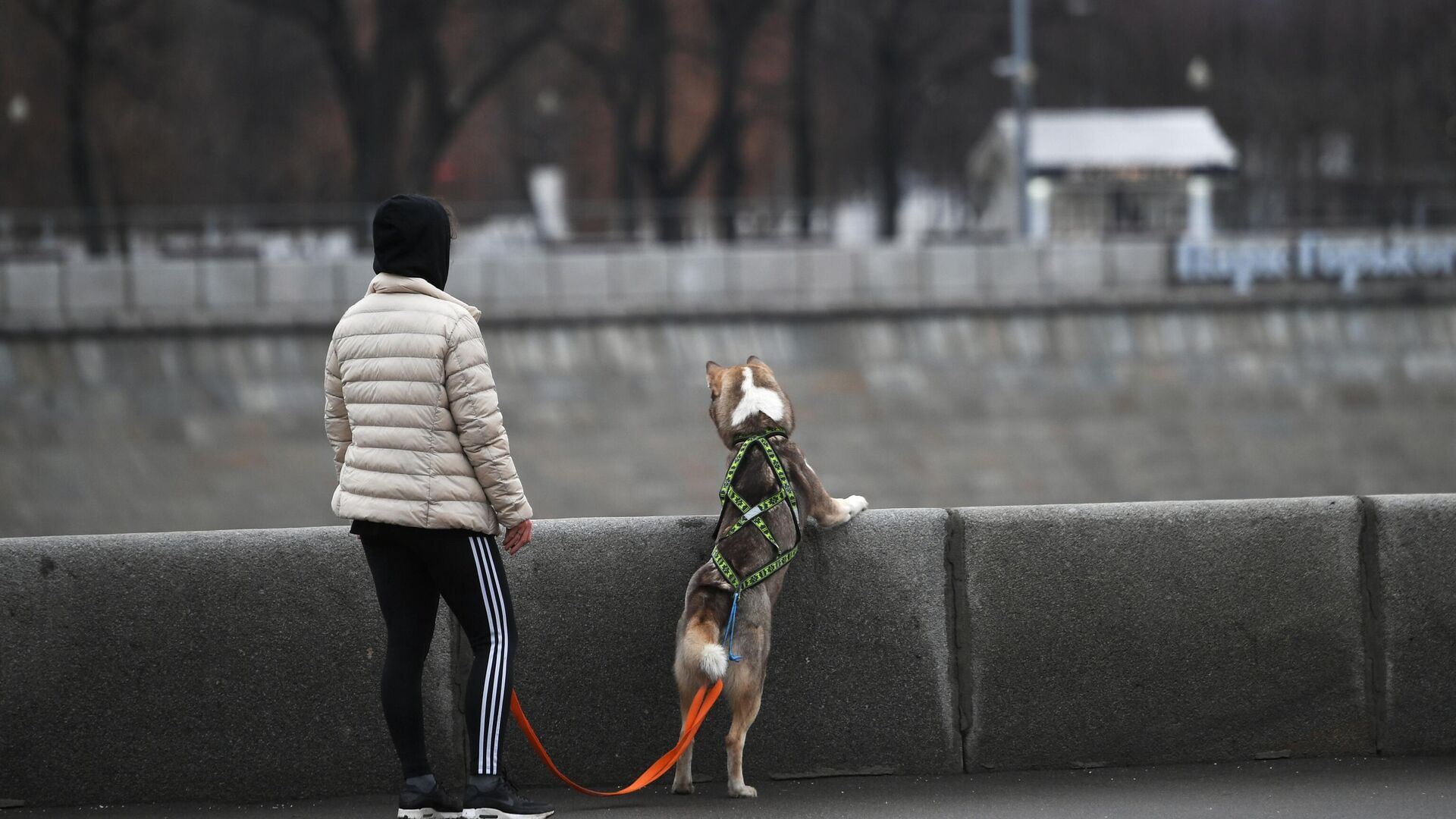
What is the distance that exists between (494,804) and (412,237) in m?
1.69

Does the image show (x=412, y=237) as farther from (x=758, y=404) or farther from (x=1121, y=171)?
(x=1121, y=171)

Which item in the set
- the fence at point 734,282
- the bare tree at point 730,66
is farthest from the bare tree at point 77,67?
the bare tree at point 730,66

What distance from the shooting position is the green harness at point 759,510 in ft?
17.3

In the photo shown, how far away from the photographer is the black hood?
482 centimetres

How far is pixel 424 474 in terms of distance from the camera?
4766 mm

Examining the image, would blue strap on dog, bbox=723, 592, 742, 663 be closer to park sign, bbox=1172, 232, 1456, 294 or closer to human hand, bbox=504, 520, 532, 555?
human hand, bbox=504, 520, 532, 555

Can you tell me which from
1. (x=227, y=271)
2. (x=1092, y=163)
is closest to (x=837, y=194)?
(x=1092, y=163)

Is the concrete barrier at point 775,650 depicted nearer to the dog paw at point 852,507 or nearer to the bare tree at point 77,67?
the dog paw at point 852,507

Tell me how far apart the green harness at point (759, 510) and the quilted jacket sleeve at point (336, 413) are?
1177mm

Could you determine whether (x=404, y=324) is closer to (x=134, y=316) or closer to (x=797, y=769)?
(x=797, y=769)

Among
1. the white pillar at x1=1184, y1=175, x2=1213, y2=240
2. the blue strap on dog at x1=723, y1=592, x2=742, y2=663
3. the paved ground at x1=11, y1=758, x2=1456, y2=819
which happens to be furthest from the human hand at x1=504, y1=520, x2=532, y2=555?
the white pillar at x1=1184, y1=175, x2=1213, y2=240

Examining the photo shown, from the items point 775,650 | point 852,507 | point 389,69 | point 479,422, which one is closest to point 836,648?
point 775,650

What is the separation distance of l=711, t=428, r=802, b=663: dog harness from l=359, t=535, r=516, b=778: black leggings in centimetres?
69

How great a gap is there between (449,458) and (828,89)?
1955 inches
